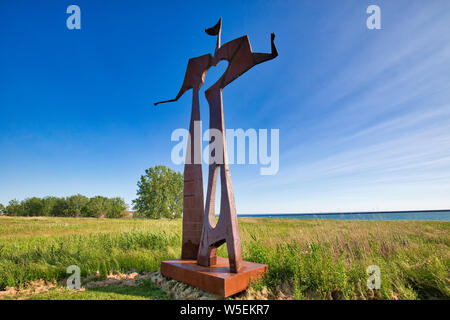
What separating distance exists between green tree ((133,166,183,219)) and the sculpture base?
34008 millimetres

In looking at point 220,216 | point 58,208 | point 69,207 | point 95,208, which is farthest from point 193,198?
point 58,208

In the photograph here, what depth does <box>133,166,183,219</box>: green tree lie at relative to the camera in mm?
37281

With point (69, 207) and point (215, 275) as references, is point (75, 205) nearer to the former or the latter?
point (69, 207)

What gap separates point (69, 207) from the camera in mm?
66812

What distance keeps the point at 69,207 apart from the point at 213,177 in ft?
266

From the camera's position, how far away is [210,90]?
521 cm

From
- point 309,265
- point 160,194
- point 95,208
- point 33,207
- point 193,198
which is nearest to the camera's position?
point 309,265

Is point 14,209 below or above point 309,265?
below

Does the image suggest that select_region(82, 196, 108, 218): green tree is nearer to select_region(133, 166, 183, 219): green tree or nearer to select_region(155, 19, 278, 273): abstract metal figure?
select_region(133, 166, 183, 219): green tree

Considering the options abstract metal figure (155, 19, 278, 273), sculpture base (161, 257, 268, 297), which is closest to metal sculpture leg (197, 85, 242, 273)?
abstract metal figure (155, 19, 278, 273)

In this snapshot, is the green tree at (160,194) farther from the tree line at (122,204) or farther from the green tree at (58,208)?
the green tree at (58,208)

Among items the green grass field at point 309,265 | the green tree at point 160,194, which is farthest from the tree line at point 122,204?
the green grass field at point 309,265

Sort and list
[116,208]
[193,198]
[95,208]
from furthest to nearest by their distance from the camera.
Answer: [116,208] < [95,208] < [193,198]
